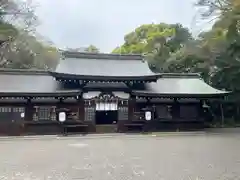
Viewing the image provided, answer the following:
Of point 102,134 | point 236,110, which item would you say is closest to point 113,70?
point 102,134

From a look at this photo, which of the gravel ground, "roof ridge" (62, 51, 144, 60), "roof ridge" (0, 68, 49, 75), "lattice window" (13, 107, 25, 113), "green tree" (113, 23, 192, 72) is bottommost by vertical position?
the gravel ground

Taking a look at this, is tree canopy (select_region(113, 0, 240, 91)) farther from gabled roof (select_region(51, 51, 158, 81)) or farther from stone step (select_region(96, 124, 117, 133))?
stone step (select_region(96, 124, 117, 133))

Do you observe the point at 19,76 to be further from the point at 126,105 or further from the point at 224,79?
the point at 224,79

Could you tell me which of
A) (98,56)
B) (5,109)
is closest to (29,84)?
(5,109)

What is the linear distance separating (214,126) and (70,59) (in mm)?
14309

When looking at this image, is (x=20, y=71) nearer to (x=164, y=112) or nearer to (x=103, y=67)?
(x=103, y=67)

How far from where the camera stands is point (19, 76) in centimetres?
2619

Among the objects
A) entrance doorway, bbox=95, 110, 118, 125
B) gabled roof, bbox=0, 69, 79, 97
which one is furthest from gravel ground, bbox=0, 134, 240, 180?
entrance doorway, bbox=95, 110, 118, 125

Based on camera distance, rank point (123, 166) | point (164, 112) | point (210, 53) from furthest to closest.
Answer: point (210, 53) → point (164, 112) → point (123, 166)

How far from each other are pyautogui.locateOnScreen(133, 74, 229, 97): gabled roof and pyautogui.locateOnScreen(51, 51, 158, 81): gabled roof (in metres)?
1.10

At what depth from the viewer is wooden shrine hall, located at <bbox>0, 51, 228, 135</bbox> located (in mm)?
23031

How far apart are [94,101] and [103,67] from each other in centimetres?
418

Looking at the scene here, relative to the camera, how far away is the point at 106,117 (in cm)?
2631

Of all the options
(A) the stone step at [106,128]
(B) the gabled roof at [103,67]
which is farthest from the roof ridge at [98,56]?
(A) the stone step at [106,128]
